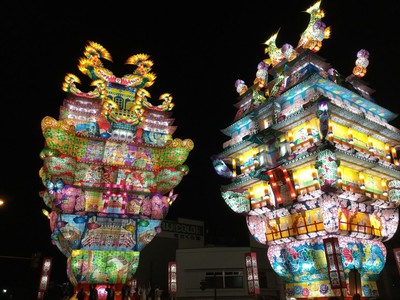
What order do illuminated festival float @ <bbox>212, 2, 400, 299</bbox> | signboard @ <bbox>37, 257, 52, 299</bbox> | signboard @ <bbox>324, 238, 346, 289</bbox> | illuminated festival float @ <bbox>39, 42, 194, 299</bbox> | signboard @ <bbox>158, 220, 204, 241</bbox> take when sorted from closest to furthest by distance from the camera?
1. signboard @ <bbox>324, 238, 346, 289</bbox>
2. illuminated festival float @ <bbox>212, 2, 400, 299</bbox>
3. signboard @ <bbox>37, 257, 52, 299</bbox>
4. illuminated festival float @ <bbox>39, 42, 194, 299</bbox>
5. signboard @ <bbox>158, 220, 204, 241</bbox>

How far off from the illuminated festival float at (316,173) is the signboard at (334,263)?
5 cm

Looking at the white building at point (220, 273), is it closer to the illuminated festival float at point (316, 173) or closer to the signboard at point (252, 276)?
the signboard at point (252, 276)

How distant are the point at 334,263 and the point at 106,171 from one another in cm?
1508

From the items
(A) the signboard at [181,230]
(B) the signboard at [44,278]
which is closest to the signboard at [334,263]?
(B) the signboard at [44,278]

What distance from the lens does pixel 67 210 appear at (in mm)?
21672

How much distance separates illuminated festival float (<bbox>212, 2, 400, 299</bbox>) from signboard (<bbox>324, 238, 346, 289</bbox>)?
48 millimetres

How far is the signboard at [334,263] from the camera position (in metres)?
16.5

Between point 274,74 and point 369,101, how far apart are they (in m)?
6.66

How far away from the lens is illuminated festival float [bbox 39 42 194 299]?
72.0 feet

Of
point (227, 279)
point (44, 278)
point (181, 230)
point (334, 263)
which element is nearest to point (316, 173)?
point (334, 263)

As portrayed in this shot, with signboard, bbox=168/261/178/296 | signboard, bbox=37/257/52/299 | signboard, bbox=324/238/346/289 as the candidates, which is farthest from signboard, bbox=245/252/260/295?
signboard, bbox=37/257/52/299

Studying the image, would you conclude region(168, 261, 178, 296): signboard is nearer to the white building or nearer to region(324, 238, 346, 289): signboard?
the white building

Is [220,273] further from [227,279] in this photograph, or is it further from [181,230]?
[181,230]

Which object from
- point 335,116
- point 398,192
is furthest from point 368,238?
point 335,116
